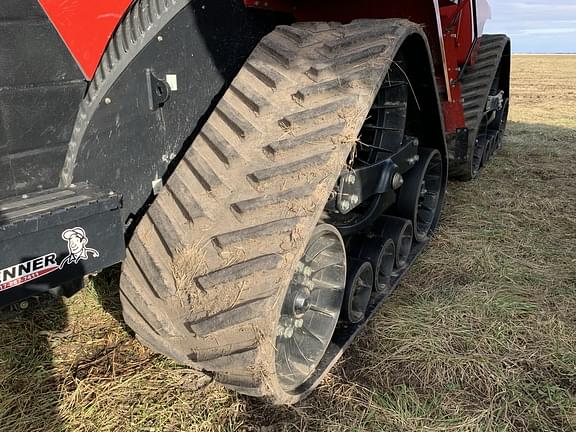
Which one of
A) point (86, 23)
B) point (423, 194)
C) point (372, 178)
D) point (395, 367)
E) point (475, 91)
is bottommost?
point (395, 367)

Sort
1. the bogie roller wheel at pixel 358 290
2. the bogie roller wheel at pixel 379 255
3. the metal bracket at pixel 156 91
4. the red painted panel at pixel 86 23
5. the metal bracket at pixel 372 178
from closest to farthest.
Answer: the red painted panel at pixel 86 23, the metal bracket at pixel 156 91, the metal bracket at pixel 372 178, the bogie roller wheel at pixel 358 290, the bogie roller wheel at pixel 379 255

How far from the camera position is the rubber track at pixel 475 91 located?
4703 millimetres

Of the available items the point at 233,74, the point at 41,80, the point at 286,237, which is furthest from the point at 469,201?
the point at 41,80

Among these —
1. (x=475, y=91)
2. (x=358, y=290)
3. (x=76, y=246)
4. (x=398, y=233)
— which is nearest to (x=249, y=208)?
(x=76, y=246)

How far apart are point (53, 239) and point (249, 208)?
1.93ft

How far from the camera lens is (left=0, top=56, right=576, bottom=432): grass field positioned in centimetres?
207

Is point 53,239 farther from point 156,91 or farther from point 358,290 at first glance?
point 358,290

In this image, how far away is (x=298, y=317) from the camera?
82.0 inches

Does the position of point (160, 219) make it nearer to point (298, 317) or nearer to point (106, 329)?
point (298, 317)

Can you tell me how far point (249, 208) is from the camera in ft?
5.68

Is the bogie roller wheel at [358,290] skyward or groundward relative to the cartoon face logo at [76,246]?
groundward

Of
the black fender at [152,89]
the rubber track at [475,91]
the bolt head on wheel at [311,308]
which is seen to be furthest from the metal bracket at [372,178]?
the rubber track at [475,91]

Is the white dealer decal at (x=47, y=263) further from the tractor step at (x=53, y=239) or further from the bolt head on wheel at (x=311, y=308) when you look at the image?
the bolt head on wheel at (x=311, y=308)

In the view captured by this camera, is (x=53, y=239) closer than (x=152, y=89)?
Yes
